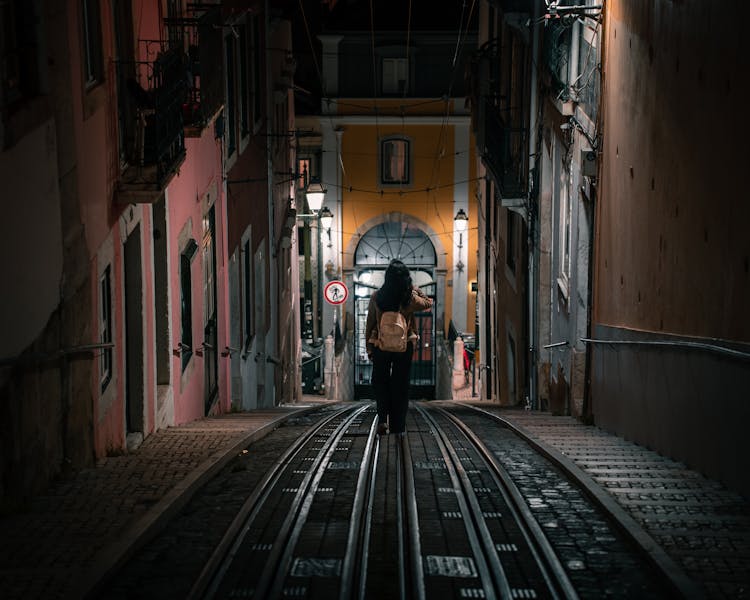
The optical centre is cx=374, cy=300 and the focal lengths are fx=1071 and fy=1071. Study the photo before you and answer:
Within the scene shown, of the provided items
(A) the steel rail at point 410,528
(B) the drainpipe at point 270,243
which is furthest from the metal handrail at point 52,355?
(B) the drainpipe at point 270,243

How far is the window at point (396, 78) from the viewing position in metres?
38.2

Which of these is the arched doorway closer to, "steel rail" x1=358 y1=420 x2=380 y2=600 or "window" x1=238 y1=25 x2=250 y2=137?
"window" x1=238 y1=25 x2=250 y2=137

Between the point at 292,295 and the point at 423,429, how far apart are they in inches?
684

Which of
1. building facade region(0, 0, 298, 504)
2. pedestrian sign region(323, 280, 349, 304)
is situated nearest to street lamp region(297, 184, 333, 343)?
pedestrian sign region(323, 280, 349, 304)

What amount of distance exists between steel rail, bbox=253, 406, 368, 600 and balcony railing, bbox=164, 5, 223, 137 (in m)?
4.36

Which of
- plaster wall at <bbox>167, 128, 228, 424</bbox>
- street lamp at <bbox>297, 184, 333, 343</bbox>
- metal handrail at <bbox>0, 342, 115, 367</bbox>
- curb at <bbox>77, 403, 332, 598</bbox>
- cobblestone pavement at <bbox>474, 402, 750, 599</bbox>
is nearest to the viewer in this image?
curb at <bbox>77, 403, 332, 598</bbox>

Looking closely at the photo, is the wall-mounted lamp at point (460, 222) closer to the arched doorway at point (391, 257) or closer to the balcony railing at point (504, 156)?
the arched doorway at point (391, 257)

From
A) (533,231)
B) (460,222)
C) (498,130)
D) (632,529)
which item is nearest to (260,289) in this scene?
(498,130)

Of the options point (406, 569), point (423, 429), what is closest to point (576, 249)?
point (423, 429)

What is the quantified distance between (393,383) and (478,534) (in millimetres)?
4242

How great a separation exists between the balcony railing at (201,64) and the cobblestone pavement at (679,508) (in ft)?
17.3

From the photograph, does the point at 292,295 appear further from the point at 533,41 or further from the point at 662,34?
the point at 662,34

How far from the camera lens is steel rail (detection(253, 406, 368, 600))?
5.17 meters

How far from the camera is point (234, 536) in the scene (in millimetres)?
6168
